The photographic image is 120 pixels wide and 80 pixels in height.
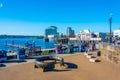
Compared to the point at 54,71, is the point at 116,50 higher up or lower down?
higher up

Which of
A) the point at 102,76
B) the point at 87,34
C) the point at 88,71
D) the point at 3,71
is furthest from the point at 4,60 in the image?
the point at 87,34

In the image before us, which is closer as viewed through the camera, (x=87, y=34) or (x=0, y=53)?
(x=0, y=53)

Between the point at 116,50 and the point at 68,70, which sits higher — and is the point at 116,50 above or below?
above

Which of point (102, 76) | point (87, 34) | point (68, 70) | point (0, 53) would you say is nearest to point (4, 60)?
point (0, 53)

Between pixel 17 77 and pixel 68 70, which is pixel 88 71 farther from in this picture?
pixel 17 77

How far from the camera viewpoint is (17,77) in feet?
65.5

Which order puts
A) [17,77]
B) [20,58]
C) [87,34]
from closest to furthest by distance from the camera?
[17,77], [20,58], [87,34]

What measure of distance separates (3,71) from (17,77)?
3.33 metres

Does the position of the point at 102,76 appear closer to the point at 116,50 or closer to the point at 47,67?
the point at 47,67

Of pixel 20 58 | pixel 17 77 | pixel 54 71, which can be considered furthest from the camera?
pixel 20 58

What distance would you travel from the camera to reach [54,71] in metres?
22.4

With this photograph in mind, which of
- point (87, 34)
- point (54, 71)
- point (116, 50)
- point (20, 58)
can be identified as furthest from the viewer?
point (87, 34)

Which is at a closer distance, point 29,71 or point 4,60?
point 29,71

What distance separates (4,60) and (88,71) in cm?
1360
